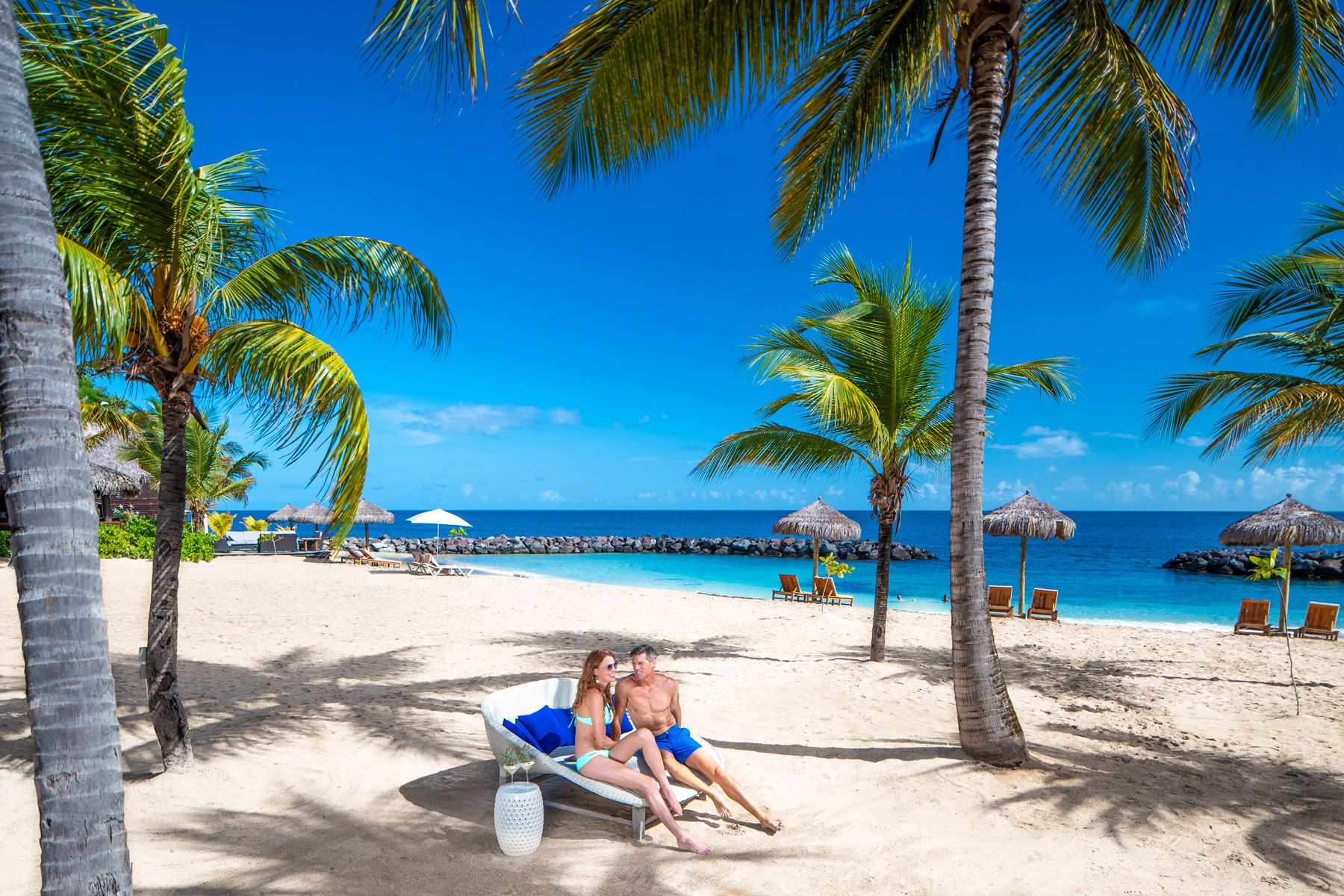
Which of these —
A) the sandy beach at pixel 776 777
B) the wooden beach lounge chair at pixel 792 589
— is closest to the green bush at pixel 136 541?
the sandy beach at pixel 776 777

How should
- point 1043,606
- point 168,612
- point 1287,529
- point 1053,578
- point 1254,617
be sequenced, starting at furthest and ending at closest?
point 1053,578 < point 1043,606 < point 1287,529 < point 1254,617 < point 168,612

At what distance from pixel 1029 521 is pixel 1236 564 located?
27752 mm

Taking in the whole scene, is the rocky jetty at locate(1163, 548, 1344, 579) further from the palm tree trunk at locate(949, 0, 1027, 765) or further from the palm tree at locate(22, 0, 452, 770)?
the palm tree at locate(22, 0, 452, 770)

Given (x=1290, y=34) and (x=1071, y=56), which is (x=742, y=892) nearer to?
(x=1071, y=56)

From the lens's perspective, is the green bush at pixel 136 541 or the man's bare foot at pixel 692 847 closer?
the man's bare foot at pixel 692 847

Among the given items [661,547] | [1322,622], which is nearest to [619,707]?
[1322,622]

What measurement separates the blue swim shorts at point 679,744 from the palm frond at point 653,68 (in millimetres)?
3768

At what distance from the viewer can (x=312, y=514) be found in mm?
31297

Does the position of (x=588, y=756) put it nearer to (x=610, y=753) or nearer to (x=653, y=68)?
(x=610, y=753)

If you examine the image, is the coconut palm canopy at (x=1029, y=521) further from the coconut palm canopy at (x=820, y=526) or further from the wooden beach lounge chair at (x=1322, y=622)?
the wooden beach lounge chair at (x=1322, y=622)

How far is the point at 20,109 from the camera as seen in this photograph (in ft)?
6.08

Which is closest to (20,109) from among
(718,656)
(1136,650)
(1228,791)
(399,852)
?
(399,852)

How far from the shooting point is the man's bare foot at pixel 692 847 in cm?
379

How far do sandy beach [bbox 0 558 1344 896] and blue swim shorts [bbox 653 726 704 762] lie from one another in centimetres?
37
